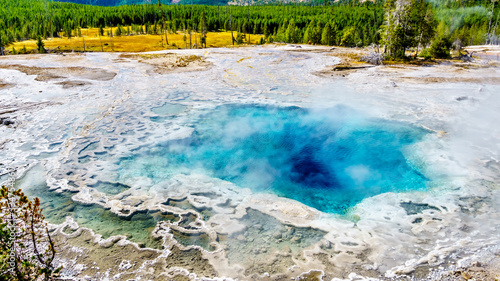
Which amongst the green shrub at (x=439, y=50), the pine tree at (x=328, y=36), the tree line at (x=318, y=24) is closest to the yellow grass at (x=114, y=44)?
the tree line at (x=318, y=24)

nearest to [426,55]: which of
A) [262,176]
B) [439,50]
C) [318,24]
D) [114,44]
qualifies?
[439,50]

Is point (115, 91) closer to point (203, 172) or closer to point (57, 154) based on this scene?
point (57, 154)

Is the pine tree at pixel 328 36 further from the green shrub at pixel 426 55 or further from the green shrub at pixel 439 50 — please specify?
the green shrub at pixel 426 55

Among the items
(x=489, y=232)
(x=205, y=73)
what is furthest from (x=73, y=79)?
(x=489, y=232)

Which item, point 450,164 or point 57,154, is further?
point 57,154

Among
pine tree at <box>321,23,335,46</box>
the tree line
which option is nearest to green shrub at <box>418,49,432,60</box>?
the tree line

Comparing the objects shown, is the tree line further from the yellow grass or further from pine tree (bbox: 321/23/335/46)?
the yellow grass
